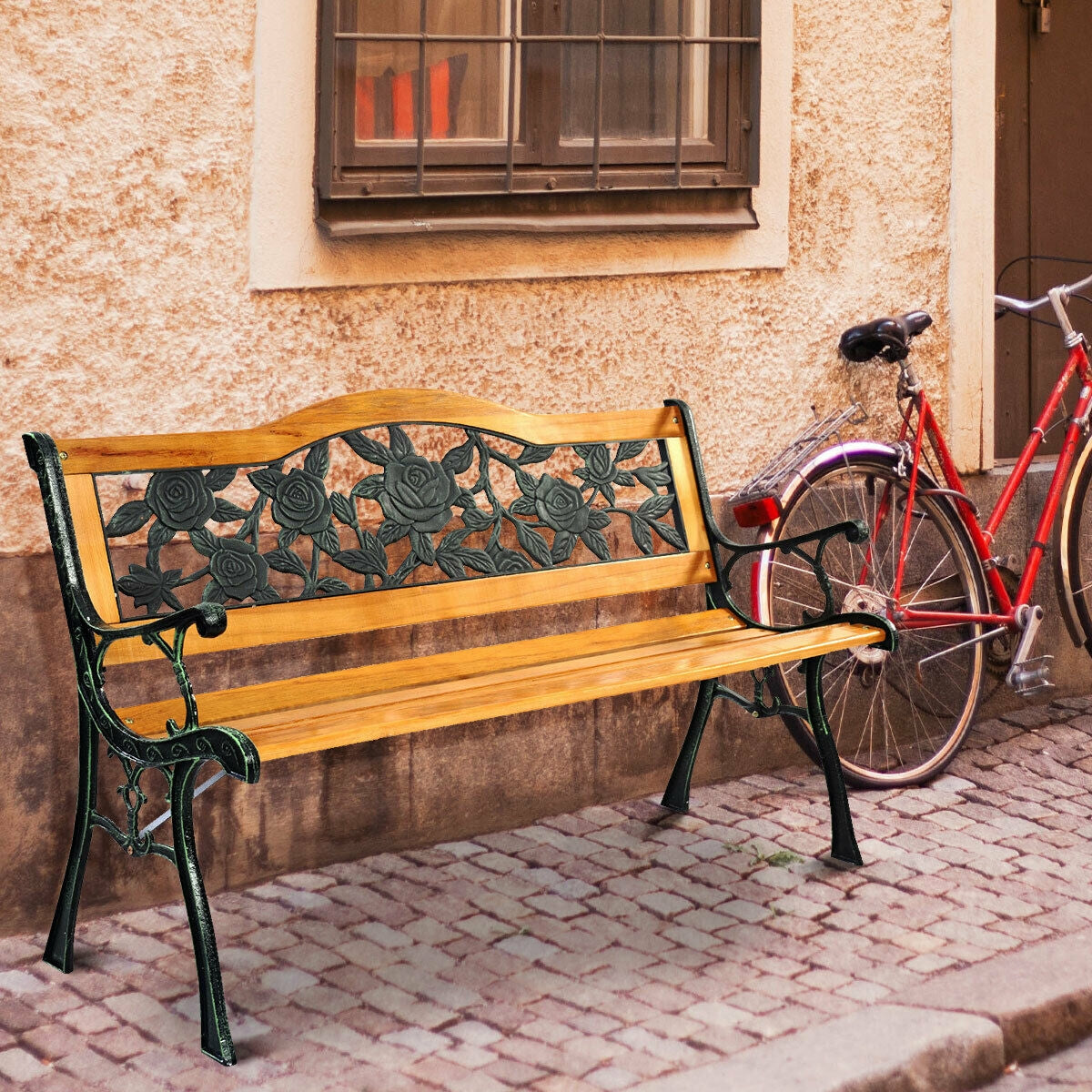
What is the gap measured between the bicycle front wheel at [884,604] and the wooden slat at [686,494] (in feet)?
1.01

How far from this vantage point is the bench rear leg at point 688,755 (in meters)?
4.29

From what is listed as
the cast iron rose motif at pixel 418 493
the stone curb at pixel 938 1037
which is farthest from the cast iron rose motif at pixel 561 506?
the stone curb at pixel 938 1037

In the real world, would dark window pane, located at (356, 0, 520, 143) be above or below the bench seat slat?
above

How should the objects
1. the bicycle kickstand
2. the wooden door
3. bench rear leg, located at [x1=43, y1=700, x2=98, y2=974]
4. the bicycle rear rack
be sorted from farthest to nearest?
the wooden door → the bicycle kickstand → the bicycle rear rack → bench rear leg, located at [x1=43, y1=700, x2=98, y2=974]

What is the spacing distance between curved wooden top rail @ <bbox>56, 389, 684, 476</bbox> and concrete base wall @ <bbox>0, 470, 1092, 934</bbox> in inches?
16.1

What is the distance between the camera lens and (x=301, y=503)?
3.61 metres

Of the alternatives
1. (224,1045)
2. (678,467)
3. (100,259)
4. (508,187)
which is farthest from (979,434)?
(224,1045)

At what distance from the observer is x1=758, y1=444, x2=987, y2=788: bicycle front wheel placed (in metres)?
4.64

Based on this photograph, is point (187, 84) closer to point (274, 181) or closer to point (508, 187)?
point (274, 181)

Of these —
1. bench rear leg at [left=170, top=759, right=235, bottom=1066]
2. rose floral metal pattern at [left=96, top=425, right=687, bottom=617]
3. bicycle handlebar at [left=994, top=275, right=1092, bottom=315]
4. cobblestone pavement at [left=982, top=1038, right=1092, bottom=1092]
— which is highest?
bicycle handlebar at [left=994, top=275, right=1092, bottom=315]

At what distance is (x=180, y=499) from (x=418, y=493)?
0.58 m

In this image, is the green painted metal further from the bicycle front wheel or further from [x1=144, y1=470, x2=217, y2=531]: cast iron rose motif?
the bicycle front wheel

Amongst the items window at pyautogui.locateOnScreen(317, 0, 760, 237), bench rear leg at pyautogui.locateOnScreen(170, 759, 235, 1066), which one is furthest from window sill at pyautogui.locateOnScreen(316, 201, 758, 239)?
bench rear leg at pyautogui.locateOnScreen(170, 759, 235, 1066)

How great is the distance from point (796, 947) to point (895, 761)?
162 cm
